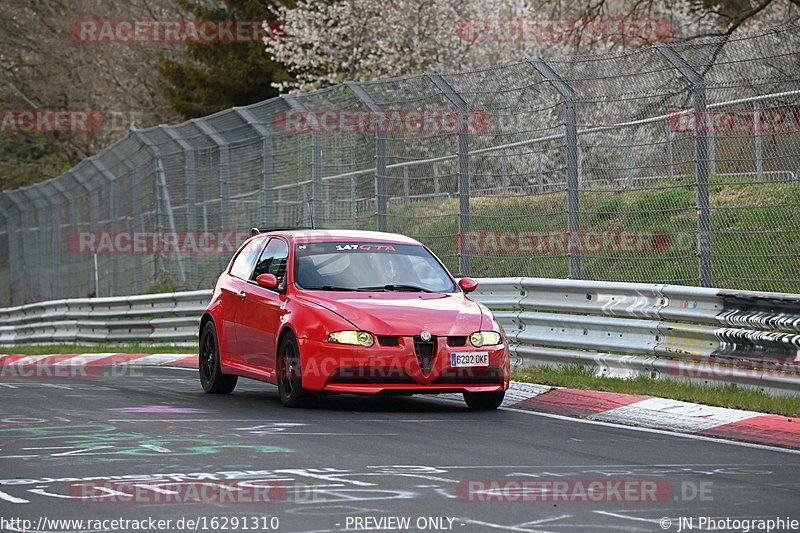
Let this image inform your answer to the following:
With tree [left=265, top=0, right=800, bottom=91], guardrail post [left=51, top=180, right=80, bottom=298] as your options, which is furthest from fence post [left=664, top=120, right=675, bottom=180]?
tree [left=265, top=0, right=800, bottom=91]

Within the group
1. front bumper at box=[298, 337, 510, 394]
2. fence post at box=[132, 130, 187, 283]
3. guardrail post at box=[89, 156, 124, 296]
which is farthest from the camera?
guardrail post at box=[89, 156, 124, 296]

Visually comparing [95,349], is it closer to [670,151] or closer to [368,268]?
[368,268]

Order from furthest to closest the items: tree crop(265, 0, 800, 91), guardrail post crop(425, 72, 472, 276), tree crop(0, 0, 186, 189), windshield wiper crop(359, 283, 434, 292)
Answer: tree crop(0, 0, 186, 189), tree crop(265, 0, 800, 91), guardrail post crop(425, 72, 472, 276), windshield wiper crop(359, 283, 434, 292)

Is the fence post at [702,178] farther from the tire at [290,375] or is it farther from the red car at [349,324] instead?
the tire at [290,375]

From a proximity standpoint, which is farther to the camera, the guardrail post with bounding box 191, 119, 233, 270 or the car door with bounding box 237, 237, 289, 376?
the guardrail post with bounding box 191, 119, 233, 270

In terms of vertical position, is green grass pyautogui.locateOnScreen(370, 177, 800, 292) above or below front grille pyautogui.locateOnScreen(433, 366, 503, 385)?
above

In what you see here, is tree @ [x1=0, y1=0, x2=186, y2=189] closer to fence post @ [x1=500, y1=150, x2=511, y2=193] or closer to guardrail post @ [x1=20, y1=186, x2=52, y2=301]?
guardrail post @ [x1=20, y1=186, x2=52, y2=301]

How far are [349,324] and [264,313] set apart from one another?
1.38 m

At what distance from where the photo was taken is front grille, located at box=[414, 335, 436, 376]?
36.4ft

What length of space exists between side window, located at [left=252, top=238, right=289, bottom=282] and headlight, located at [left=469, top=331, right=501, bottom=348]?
195cm

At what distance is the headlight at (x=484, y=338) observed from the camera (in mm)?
11383

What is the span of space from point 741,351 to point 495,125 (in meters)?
4.83

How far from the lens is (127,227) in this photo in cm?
2672

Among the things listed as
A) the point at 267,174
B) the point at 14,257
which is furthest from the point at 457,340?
the point at 14,257
